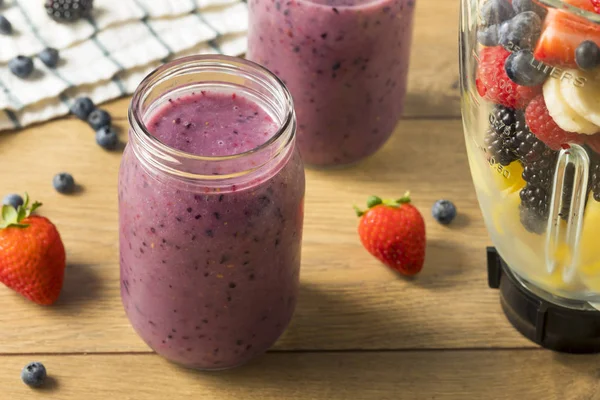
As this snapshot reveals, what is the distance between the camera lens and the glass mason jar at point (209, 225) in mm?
984

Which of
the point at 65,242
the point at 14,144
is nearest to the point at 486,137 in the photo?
the point at 65,242

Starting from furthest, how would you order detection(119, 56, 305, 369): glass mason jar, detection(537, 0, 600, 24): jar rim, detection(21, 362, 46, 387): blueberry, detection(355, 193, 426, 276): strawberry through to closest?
detection(355, 193, 426, 276): strawberry → detection(21, 362, 46, 387): blueberry → detection(119, 56, 305, 369): glass mason jar → detection(537, 0, 600, 24): jar rim

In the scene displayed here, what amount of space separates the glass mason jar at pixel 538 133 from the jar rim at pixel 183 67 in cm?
21

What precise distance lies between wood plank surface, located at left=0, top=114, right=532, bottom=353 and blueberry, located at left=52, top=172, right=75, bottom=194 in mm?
11

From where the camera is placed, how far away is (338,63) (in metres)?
1.30

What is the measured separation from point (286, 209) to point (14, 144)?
562 millimetres

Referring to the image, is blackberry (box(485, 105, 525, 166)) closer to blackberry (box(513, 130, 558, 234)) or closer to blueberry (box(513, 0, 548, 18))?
blackberry (box(513, 130, 558, 234))

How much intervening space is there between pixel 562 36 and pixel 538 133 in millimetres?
113

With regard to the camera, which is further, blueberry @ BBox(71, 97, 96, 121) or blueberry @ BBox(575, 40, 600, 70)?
blueberry @ BBox(71, 97, 96, 121)

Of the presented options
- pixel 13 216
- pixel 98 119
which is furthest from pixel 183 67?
pixel 98 119

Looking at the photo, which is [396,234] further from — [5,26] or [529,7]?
[5,26]

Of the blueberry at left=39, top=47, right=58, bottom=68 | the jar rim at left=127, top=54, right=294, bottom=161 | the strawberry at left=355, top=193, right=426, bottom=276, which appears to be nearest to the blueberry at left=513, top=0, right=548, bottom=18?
the jar rim at left=127, top=54, right=294, bottom=161

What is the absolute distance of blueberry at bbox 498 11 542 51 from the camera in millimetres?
938

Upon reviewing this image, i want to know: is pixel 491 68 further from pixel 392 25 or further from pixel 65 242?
pixel 65 242
